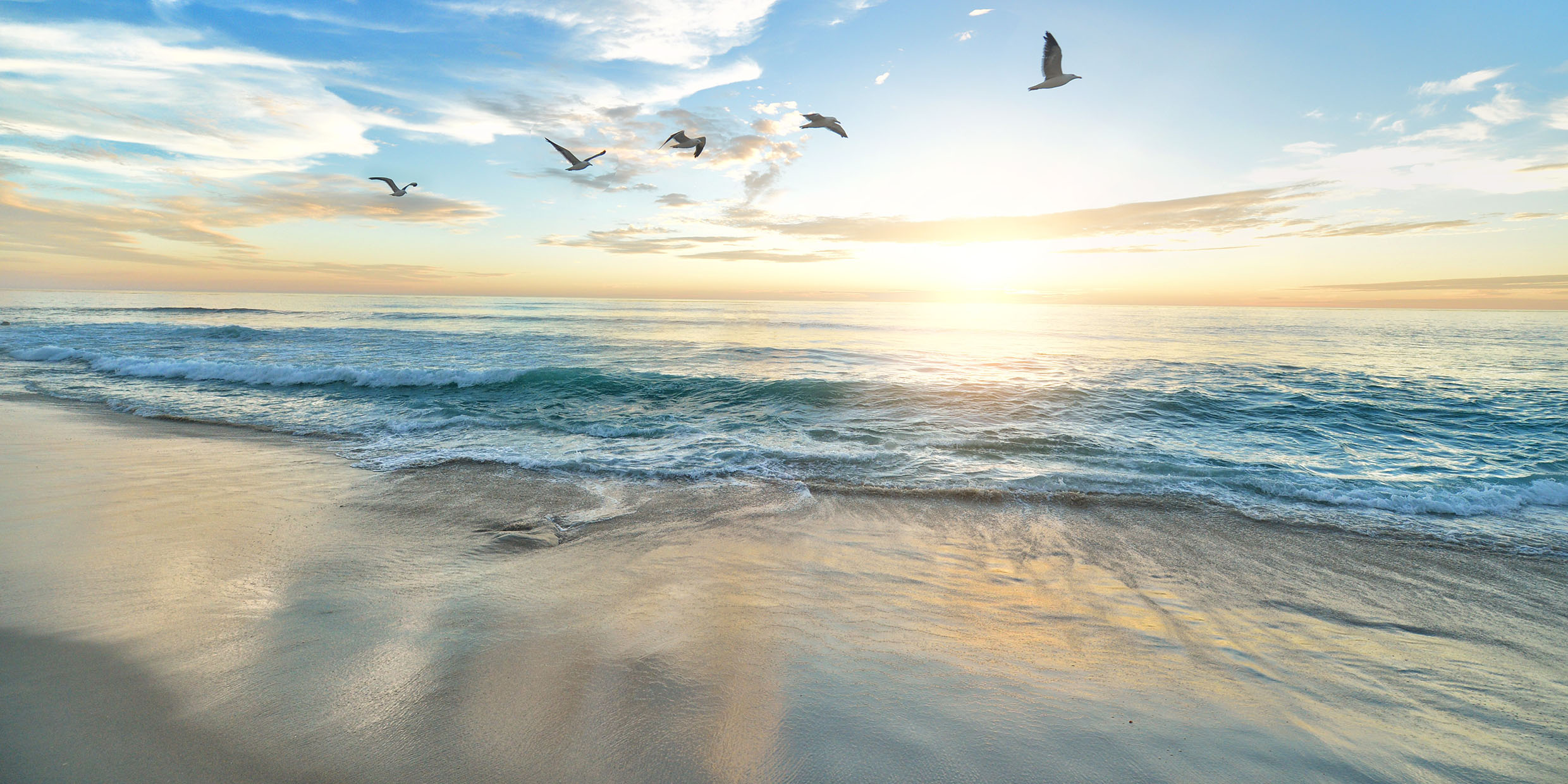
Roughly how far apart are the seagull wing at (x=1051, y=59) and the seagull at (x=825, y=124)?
286 cm

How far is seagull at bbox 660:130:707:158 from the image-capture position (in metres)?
9.48

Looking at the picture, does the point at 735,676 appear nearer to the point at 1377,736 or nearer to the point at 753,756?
the point at 753,756

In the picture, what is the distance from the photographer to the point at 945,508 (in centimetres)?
678

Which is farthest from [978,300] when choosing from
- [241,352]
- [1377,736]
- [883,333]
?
[1377,736]

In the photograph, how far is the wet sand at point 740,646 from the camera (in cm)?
281

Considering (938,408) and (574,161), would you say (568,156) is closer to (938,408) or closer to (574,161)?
(574,161)

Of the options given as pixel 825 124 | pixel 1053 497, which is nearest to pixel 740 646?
pixel 1053 497

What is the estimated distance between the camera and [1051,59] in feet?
27.0

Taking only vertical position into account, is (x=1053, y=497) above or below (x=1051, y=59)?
below

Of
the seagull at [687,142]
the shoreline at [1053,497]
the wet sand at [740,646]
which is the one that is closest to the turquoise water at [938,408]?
the shoreline at [1053,497]

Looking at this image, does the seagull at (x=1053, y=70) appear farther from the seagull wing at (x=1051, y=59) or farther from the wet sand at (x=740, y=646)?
the wet sand at (x=740, y=646)

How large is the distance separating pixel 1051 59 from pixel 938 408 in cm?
669

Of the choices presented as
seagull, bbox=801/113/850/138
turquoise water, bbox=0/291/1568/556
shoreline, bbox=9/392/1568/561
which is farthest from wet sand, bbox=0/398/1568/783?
seagull, bbox=801/113/850/138

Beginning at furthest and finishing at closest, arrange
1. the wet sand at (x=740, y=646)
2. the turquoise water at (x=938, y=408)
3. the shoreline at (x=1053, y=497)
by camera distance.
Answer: the turquoise water at (x=938, y=408) → the shoreline at (x=1053, y=497) → the wet sand at (x=740, y=646)
